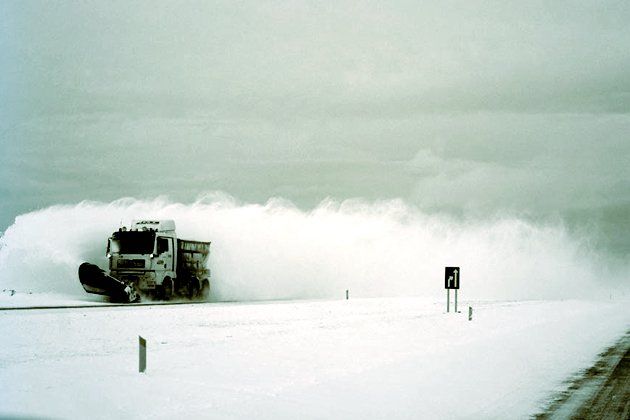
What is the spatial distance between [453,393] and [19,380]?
8.07m

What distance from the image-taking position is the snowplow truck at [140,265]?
40969mm

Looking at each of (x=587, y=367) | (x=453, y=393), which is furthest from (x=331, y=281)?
(x=453, y=393)

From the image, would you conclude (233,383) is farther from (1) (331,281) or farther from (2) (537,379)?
(1) (331,281)

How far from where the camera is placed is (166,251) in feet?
142

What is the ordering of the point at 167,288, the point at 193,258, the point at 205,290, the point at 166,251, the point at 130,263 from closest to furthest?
the point at 130,263
the point at 166,251
the point at 167,288
the point at 193,258
the point at 205,290

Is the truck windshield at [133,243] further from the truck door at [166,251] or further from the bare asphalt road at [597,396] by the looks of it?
the bare asphalt road at [597,396]

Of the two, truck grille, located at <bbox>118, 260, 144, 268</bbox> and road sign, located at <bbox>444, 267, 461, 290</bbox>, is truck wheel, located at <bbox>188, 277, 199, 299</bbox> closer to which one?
truck grille, located at <bbox>118, 260, 144, 268</bbox>

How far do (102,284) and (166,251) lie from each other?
13.1 ft

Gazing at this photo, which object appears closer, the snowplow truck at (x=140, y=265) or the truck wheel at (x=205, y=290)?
the snowplow truck at (x=140, y=265)

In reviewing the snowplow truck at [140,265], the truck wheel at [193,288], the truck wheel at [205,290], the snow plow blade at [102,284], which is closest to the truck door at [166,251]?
the snowplow truck at [140,265]

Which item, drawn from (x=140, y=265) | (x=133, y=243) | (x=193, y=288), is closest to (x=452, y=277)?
(x=193, y=288)

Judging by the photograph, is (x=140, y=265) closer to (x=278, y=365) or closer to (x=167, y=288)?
(x=167, y=288)

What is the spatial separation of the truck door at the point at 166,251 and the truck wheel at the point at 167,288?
69 centimetres

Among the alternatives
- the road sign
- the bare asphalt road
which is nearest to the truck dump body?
the road sign
